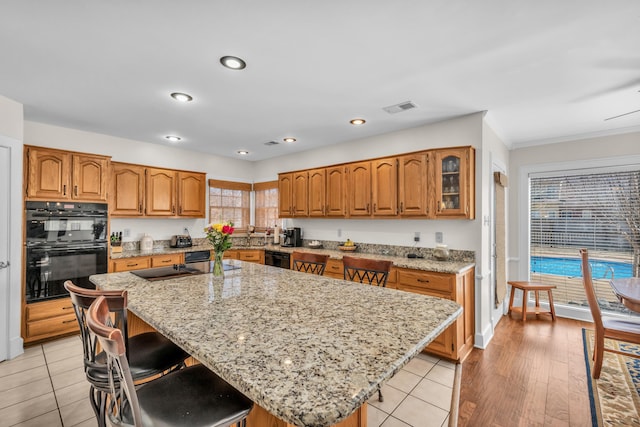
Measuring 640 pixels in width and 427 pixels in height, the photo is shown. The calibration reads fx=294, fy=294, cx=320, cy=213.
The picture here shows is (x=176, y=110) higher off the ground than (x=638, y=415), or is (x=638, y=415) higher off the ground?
(x=176, y=110)

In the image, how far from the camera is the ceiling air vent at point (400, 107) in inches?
120

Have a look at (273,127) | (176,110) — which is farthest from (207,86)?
Answer: (273,127)

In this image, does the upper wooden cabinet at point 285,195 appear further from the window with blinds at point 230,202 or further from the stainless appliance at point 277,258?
the window with blinds at point 230,202

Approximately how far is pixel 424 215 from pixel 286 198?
246 cm

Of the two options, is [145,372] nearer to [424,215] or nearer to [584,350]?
[424,215]

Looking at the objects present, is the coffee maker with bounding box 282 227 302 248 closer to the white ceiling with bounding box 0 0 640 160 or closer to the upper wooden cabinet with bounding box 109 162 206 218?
the upper wooden cabinet with bounding box 109 162 206 218

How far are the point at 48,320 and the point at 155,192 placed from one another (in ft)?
6.68

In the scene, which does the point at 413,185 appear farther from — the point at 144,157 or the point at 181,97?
the point at 144,157

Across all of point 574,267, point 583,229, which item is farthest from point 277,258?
point 583,229

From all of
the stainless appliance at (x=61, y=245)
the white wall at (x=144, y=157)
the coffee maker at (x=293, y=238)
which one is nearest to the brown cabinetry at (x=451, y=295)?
the coffee maker at (x=293, y=238)

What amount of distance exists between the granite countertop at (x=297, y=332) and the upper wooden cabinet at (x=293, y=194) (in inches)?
110

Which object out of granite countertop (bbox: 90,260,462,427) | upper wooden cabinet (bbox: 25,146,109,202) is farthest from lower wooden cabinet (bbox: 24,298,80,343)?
granite countertop (bbox: 90,260,462,427)

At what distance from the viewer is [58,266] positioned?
341 cm

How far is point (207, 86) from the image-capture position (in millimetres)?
2670
